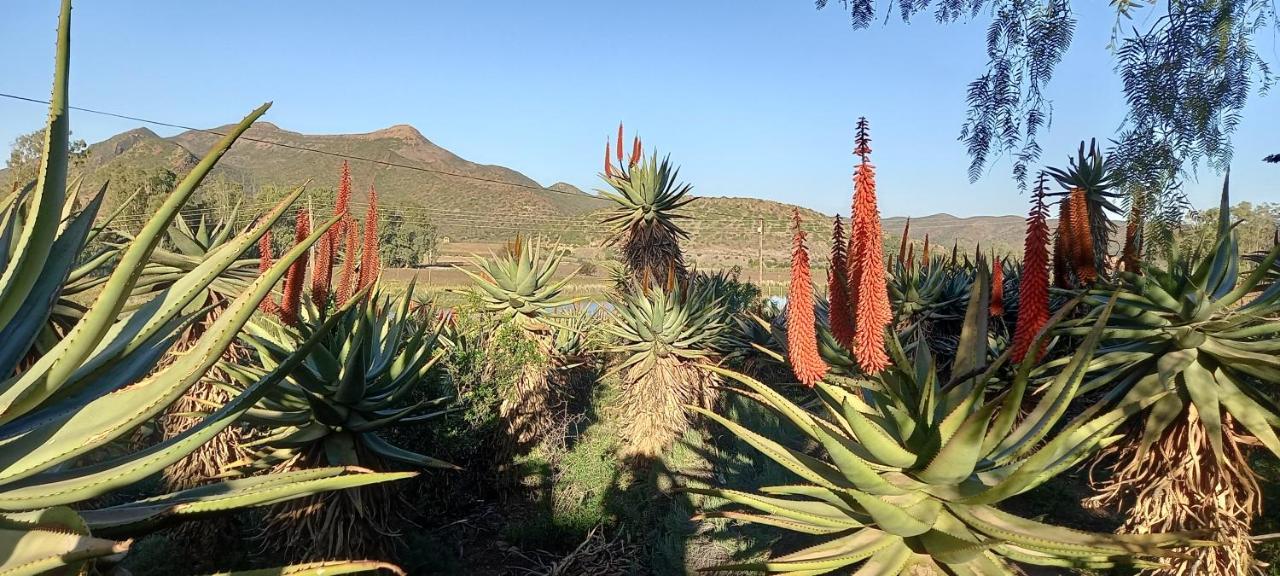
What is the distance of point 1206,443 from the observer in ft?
12.1

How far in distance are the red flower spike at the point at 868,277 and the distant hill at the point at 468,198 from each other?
22.3ft

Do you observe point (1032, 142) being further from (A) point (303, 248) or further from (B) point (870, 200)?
(A) point (303, 248)

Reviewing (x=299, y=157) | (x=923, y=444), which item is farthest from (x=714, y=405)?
(x=299, y=157)

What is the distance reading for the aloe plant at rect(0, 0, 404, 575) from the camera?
48.3 inches

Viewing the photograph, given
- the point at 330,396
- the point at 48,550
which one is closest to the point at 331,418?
the point at 330,396

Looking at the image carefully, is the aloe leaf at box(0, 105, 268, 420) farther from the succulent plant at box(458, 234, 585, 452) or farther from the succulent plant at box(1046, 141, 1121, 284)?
the succulent plant at box(458, 234, 585, 452)

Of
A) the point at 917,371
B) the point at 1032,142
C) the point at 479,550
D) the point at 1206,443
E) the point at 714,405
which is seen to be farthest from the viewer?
the point at 714,405

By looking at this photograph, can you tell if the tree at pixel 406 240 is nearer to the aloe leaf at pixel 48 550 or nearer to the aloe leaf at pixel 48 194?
the aloe leaf at pixel 48 194

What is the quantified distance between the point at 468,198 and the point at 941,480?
91321 millimetres

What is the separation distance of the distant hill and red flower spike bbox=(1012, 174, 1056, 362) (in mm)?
5997

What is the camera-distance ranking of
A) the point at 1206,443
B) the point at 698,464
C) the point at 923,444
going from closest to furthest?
the point at 923,444
the point at 1206,443
the point at 698,464

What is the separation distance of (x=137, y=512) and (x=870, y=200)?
7.94ft

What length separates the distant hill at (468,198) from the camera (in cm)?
5106

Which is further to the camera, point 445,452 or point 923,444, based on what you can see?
point 445,452
